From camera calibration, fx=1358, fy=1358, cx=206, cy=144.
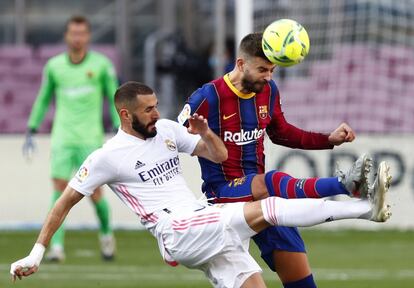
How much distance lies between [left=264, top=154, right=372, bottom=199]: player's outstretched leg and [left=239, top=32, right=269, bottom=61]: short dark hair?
0.87 meters

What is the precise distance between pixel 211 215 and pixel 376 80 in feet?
37.7

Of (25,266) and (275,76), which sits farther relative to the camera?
(275,76)

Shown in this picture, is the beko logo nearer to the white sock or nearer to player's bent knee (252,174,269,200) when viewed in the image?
player's bent knee (252,174,269,200)

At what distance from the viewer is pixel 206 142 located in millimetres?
9547

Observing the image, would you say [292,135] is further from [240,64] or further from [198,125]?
[198,125]

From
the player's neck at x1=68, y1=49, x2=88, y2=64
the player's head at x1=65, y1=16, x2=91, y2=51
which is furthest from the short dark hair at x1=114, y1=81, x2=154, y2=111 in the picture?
the player's neck at x1=68, y1=49, x2=88, y2=64

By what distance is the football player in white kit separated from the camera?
9.34 m

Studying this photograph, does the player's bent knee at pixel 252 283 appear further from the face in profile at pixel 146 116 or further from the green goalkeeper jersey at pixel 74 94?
the green goalkeeper jersey at pixel 74 94

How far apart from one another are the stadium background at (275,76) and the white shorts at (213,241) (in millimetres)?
4529

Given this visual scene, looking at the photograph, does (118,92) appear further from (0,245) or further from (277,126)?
(0,245)

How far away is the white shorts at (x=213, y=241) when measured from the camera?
30.6 ft

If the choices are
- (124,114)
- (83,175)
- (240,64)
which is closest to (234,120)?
(240,64)

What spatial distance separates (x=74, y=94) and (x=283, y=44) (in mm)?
6757

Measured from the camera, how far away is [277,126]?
10508mm
